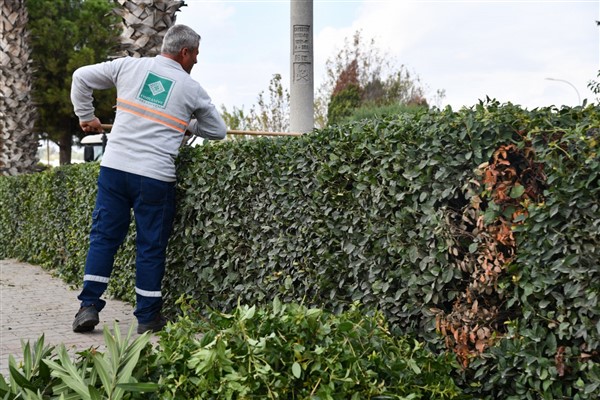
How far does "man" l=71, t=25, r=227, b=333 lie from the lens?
5.95 m

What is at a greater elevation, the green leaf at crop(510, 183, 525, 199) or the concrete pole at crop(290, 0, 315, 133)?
the concrete pole at crop(290, 0, 315, 133)

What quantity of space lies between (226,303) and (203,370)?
2493 millimetres

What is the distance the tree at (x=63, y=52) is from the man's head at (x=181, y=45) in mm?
28919

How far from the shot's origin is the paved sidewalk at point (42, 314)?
19.5 feet

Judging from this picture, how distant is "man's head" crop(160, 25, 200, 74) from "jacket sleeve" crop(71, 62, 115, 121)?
0.52 meters

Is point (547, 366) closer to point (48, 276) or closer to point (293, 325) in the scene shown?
point (293, 325)

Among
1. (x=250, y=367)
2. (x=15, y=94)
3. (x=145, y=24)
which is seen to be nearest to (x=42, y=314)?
(x=145, y=24)

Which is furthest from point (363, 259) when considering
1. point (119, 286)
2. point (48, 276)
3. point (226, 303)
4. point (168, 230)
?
point (48, 276)

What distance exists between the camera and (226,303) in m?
5.66

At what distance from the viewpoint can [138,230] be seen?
610 centimetres

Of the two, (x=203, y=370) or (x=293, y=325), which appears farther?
(x=293, y=325)

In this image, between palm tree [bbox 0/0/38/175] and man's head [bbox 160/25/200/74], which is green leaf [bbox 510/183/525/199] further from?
palm tree [bbox 0/0/38/175]

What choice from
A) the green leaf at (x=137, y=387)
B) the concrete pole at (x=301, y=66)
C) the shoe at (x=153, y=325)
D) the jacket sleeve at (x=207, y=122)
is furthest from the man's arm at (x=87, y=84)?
the concrete pole at (x=301, y=66)

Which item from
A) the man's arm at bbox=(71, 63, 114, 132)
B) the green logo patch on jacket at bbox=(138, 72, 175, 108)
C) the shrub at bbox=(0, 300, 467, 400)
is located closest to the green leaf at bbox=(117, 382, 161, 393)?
the shrub at bbox=(0, 300, 467, 400)
